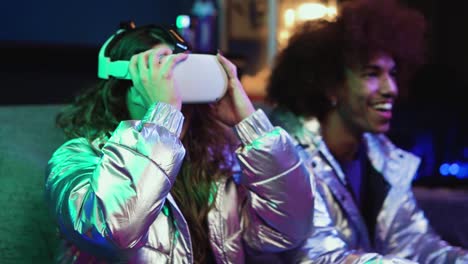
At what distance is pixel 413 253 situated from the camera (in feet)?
5.48

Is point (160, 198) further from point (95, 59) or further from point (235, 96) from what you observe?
point (95, 59)

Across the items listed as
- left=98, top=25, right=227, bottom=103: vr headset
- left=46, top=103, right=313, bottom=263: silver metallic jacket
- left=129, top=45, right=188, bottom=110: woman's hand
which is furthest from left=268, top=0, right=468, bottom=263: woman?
A: left=129, top=45, right=188, bottom=110: woman's hand

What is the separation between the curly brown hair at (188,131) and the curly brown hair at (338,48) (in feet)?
1.35

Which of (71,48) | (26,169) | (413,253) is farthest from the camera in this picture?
(71,48)

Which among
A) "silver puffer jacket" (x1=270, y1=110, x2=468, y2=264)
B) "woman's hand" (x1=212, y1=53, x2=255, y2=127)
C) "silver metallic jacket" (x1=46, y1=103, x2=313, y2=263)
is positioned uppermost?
"woman's hand" (x1=212, y1=53, x2=255, y2=127)

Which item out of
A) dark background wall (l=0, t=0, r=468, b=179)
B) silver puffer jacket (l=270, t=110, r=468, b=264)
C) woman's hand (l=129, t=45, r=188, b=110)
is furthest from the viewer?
dark background wall (l=0, t=0, r=468, b=179)

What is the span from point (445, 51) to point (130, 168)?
2561 mm

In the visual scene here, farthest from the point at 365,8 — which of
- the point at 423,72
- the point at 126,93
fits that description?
the point at 423,72

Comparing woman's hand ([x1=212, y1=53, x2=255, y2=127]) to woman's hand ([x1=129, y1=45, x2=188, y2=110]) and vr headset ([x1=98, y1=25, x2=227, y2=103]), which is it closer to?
vr headset ([x1=98, y1=25, x2=227, y2=103])

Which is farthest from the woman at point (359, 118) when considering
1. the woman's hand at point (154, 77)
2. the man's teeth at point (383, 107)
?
the woman's hand at point (154, 77)

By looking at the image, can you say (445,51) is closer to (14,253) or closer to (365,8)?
(365,8)

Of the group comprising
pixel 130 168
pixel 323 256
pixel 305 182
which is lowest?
pixel 323 256

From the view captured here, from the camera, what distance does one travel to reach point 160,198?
3.30 feet

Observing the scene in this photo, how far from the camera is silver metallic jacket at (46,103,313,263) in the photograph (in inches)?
38.5
